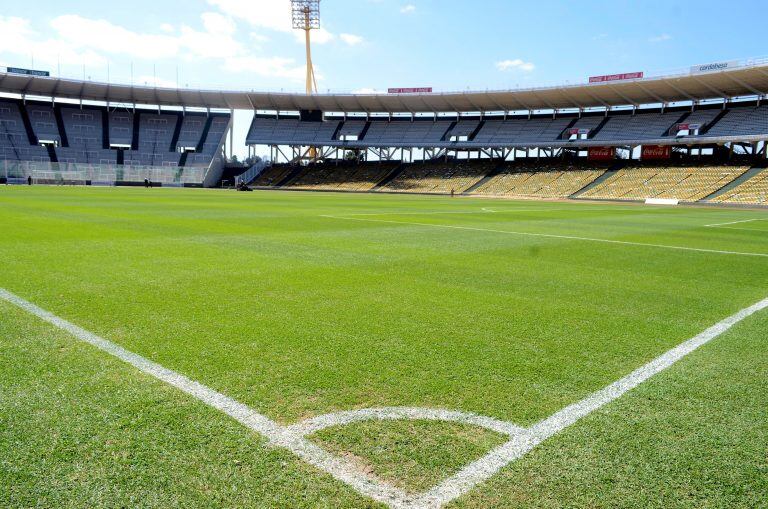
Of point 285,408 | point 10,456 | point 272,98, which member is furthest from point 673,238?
point 272,98

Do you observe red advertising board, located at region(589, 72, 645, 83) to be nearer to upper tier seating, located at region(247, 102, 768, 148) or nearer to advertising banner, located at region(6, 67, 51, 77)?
upper tier seating, located at region(247, 102, 768, 148)

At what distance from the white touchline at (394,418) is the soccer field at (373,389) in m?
0.01

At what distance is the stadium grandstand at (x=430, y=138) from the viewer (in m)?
52.1

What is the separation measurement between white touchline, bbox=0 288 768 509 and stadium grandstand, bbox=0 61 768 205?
158ft

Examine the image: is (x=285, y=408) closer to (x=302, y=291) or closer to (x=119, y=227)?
(x=302, y=291)

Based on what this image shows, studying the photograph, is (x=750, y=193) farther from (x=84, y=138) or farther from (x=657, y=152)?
(x=84, y=138)

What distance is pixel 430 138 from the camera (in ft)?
238

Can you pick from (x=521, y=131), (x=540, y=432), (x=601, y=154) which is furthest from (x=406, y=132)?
(x=540, y=432)

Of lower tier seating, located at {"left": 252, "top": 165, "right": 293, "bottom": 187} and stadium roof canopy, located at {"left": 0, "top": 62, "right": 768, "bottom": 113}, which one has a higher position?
stadium roof canopy, located at {"left": 0, "top": 62, "right": 768, "bottom": 113}

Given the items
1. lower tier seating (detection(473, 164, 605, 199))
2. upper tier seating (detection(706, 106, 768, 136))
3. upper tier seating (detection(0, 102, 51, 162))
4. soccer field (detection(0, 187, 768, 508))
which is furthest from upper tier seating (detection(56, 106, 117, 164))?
upper tier seating (detection(706, 106, 768, 136))

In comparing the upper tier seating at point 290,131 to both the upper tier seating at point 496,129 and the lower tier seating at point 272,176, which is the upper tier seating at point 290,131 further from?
the lower tier seating at point 272,176

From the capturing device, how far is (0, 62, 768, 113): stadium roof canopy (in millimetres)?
52219

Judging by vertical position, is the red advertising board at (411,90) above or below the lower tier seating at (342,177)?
above

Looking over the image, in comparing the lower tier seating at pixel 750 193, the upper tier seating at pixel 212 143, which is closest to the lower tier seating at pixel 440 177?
the upper tier seating at pixel 212 143
